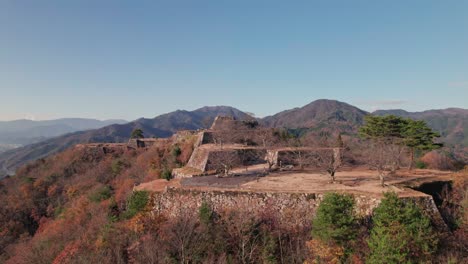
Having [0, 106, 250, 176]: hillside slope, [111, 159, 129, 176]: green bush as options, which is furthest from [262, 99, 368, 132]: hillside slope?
[111, 159, 129, 176]: green bush

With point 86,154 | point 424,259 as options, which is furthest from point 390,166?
point 86,154

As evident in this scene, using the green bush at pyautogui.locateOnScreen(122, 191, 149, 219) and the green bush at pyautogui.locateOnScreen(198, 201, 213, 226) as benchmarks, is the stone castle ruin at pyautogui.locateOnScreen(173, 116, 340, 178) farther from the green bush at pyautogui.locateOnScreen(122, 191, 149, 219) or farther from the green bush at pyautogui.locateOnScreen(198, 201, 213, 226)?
the green bush at pyautogui.locateOnScreen(198, 201, 213, 226)

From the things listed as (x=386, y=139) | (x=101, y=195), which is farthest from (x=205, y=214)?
(x=386, y=139)

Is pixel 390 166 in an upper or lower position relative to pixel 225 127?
lower

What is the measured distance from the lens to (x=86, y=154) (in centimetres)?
4216

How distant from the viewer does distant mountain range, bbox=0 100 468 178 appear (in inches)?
3964

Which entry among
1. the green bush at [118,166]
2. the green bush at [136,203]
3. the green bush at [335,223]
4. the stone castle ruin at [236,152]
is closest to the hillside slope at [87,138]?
the green bush at [118,166]

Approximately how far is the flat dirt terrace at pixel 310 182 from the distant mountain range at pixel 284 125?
198 ft

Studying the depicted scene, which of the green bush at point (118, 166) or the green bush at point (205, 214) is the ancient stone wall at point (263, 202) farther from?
the green bush at point (118, 166)

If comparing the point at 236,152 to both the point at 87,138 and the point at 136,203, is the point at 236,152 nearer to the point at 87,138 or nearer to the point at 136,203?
the point at 136,203

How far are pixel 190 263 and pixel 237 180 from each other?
6.48m

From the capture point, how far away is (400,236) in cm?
1045

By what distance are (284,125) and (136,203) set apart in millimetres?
115699

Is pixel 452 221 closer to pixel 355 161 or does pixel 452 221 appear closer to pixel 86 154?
pixel 355 161
